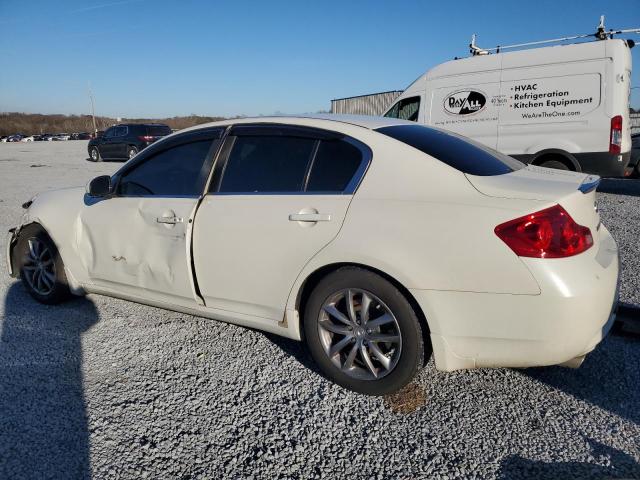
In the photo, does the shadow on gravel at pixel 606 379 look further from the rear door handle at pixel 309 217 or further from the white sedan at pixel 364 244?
the rear door handle at pixel 309 217

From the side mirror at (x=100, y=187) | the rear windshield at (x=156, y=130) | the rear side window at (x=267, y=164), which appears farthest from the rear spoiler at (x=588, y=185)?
the rear windshield at (x=156, y=130)

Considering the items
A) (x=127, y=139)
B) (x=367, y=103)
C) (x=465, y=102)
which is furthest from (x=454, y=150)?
(x=367, y=103)

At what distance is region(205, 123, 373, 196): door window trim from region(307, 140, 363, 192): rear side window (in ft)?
0.06

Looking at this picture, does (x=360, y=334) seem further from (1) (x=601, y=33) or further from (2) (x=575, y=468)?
(1) (x=601, y=33)

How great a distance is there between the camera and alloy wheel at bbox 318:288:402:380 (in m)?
2.49

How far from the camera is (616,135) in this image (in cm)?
812

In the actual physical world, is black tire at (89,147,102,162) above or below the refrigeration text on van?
below

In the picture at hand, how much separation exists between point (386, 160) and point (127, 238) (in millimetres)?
1944

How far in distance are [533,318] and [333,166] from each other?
1311mm

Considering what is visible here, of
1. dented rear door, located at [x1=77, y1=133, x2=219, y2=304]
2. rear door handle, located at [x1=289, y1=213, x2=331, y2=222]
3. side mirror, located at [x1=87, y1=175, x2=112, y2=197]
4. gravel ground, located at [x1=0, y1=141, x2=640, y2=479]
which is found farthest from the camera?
side mirror, located at [x1=87, y1=175, x2=112, y2=197]

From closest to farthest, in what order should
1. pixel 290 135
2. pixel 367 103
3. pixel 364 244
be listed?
pixel 364 244, pixel 290 135, pixel 367 103

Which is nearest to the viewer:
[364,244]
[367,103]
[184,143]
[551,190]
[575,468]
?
[575,468]

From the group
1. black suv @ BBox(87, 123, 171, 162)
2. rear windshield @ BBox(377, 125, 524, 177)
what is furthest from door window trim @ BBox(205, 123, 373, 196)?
black suv @ BBox(87, 123, 171, 162)

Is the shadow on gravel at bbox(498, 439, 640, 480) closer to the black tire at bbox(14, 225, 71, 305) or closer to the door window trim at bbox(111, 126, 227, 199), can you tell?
the door window trim at bbox(111, 126, 227, 199)
